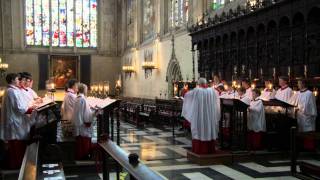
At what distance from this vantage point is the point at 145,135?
46.5 ft

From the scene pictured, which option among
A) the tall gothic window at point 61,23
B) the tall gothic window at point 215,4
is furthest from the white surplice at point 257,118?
the tall gothic window at point 61,23

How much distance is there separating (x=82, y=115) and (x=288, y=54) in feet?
20.9

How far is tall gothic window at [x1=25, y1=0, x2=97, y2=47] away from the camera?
32781mm

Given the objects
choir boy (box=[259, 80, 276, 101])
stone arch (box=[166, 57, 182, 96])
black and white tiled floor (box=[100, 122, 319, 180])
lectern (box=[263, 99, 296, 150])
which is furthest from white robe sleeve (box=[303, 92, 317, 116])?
stone arch (box=[166, 57, 182, 96])

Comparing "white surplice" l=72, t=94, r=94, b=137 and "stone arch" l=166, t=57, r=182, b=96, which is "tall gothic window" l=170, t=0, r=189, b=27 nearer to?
"stone arch" l=166, t=57, r=182, b=96

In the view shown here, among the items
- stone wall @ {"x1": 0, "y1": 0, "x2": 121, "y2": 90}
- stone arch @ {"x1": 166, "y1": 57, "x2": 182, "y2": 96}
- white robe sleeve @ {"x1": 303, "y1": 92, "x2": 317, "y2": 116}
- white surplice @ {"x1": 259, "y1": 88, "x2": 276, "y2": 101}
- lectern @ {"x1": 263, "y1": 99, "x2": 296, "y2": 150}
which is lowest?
lectern @ {"x1": 263, "y1": 99, "x2": 296, "y2": 150}

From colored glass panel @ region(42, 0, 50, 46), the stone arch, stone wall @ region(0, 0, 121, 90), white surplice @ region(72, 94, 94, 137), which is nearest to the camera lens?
white surplice @ region(72, 94, 94, 137)

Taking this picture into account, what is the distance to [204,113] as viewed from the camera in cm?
930

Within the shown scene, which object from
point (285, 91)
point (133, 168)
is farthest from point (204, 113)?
point (133, 168)

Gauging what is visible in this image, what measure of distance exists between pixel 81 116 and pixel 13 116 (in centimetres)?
136

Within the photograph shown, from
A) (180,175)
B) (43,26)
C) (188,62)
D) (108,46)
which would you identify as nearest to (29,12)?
(43,26)

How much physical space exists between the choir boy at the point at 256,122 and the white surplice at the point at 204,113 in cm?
100

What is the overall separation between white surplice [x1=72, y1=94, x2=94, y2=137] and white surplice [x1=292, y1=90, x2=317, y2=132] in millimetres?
5005

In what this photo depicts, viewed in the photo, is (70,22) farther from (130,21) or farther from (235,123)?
(235,123)
